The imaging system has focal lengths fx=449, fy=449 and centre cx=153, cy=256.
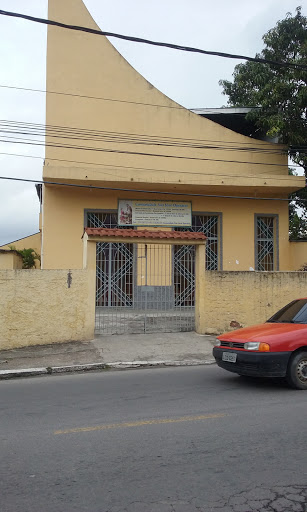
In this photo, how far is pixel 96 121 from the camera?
17094 millimetres

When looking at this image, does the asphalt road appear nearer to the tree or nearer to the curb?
Result: the curb

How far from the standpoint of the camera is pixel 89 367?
8.72 metres

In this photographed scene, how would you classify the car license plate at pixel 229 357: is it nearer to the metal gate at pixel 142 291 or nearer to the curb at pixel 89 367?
the curb at pixel 89 367

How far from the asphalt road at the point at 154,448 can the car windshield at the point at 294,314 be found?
108 cm

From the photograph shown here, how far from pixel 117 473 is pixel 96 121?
15206 mm

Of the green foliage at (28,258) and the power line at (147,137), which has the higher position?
the power line at (147,137)

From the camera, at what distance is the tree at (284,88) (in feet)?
55.4

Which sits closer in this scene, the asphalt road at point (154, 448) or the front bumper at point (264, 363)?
the asphalt road at point (154, 448)

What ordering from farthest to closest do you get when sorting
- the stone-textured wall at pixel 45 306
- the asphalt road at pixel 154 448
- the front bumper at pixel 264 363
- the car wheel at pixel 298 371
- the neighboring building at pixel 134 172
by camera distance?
the neighboring building at pixel 134 172
the stone-textured wall at pixel 45 306
the car wheel at pixel 298 371
the front bumper at pixel 264 363
the asphalt road at pixel 154 448

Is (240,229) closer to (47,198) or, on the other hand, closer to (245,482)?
(47,198)

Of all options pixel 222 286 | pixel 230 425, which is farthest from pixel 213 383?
pixel 222 286

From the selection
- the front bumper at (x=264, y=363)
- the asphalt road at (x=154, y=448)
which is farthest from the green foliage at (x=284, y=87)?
the asphalt road at (x=154, y=448)

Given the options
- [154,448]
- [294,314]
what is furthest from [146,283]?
[154,448]

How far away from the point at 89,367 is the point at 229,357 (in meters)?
3.11
